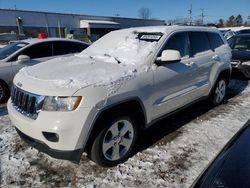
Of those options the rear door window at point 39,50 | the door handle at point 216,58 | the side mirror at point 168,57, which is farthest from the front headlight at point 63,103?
the rear door window at point 39,50

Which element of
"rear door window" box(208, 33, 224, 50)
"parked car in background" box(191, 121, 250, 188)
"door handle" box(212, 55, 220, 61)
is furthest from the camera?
"rear door window" box(208, 33, 224, 50)

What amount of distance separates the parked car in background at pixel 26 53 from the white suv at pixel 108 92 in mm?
2786

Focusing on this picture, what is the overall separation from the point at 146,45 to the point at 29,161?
90.6 inches

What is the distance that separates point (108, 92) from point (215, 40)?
139 inches

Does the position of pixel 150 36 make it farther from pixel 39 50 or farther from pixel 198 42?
pixel 39 50

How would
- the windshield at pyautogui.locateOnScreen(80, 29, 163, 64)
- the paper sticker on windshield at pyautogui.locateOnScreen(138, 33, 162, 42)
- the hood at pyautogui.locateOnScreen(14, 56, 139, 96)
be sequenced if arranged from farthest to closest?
1. the paper sticker on windshield at pyautogui.locateOnScreen(138, 33, 162, 42)
2. the windshield at pyautogui.locateOnScreen(80, 29, 163, 64)
3. the hood at pyautogui.locateOnScreen(14, 56, 139, 96)

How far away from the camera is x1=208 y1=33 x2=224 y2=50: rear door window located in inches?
220

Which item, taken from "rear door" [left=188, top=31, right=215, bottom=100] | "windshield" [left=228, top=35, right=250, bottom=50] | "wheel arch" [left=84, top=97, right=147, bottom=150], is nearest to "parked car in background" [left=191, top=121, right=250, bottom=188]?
"wheel arch" [left=84, top=97, right=147, bottom=150]

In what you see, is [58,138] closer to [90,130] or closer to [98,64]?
[90,130]

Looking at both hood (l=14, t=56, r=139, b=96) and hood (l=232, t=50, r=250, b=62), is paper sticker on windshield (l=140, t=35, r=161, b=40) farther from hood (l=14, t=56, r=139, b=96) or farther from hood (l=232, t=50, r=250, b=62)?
hood (l=232, t=50, r=250, b=62)

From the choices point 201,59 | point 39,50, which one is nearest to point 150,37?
point 201,59

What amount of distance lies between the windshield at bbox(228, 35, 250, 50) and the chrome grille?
7.79 meters

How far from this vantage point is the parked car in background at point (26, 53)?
6.62 meters

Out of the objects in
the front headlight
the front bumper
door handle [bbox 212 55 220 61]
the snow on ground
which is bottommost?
the snow on ground
